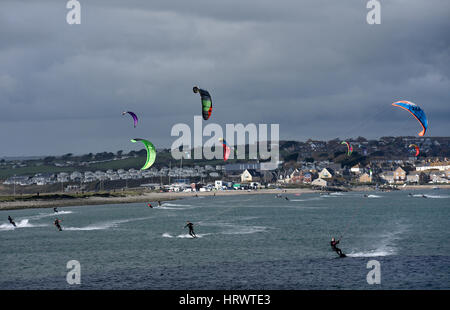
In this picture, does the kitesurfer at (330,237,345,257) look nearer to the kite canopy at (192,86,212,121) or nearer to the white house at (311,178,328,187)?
the kite canopy at (192,86,212,121)

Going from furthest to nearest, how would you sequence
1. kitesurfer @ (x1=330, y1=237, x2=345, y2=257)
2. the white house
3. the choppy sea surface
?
the white house < kitesurfer @ (x1=330, y1=237, x2=345, y2=257) < the choppy sea surface

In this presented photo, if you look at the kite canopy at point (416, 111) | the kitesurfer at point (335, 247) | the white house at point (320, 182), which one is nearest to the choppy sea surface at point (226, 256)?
the kitesurfer at point (335, 247)

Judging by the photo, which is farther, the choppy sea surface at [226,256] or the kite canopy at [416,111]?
the kite canopy at [416,111]

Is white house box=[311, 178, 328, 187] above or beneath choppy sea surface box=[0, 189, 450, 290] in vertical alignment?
above

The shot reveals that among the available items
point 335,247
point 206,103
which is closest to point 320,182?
point 206,103

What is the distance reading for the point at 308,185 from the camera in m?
183

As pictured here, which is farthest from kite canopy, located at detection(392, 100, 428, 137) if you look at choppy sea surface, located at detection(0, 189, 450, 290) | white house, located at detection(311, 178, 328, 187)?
white house, located at detection(311, 178, 328, 187)

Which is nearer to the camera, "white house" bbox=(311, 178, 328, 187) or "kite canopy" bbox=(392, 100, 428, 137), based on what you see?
"kite canopy" bbox=(392, 100, 428, 137)

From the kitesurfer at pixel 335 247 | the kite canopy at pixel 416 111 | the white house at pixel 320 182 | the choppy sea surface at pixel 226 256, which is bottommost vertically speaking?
the choppy sea surface at pixel 226 256

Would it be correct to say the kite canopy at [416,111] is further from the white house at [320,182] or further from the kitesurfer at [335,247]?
the white house at [320,182]

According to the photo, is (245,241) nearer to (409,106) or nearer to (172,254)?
(172,254)

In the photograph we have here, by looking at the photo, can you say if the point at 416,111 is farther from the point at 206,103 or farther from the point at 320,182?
the point at 320,182

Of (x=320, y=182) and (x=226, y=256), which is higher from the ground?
(x=320, y=182)
